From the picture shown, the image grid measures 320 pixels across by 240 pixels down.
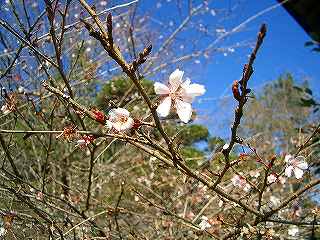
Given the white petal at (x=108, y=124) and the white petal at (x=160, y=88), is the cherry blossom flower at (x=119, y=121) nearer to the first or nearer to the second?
the white petal at (x=108, y=124)

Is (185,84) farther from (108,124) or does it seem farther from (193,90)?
(108,124)

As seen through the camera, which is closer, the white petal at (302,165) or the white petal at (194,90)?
the white petal at (194,90)

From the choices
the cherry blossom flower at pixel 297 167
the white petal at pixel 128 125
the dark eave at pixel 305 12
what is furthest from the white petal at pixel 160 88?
the dark eave at pixel 305 12

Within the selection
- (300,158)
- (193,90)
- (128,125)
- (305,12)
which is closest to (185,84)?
(193,90)

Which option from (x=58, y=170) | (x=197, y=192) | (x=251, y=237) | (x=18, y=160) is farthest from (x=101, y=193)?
(x=251, y=237)

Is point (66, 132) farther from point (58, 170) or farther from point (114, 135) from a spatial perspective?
point (58, 170)
